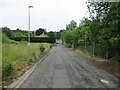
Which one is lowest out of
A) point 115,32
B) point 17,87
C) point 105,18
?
point 17,87

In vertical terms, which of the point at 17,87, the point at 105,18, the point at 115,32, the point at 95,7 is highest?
the point at 95,7

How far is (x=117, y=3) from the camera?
1005 cm

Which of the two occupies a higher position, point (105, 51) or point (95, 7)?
point (95, 7)

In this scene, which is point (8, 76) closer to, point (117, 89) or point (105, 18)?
point (117, 89)

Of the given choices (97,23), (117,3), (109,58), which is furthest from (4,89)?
(109,58)

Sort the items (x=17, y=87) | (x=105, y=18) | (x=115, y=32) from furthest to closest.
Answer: (x=105, y=18), (x=115, y=32), (x=17, y=87)

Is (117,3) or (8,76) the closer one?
(8,76)

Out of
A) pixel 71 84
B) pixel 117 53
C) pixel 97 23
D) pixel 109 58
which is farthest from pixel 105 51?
pixel 71 84

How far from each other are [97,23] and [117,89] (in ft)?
26.6

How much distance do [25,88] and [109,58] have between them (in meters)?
12.2

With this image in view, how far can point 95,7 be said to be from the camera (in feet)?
48.0

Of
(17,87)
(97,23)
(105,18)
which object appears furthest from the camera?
(97,23)

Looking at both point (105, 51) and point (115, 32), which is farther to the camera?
point (105, 51)

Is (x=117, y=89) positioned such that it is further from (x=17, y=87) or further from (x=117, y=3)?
(x=117, y=3)
